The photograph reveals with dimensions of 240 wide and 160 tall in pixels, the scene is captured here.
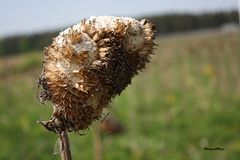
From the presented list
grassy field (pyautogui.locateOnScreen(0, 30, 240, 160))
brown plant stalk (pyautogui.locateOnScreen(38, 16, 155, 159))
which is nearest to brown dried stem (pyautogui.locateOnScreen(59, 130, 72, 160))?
brown plant stalk (pyautogui.locateOnScreen(38, 16, 155, 159))

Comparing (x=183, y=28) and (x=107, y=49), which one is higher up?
(x=107, y=49)

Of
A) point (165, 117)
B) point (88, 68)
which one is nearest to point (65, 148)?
point (88, 68)

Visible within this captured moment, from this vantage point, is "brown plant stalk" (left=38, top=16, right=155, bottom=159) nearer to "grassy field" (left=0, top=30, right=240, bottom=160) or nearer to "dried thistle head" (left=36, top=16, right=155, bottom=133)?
"dried thistle head" (left=36, top=16, right=155, bottom=133)

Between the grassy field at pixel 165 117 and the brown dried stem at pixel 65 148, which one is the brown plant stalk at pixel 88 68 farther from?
the grassy field at pixel 165 117

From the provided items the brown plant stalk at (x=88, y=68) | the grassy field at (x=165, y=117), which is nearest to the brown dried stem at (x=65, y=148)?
the brown plant stalk at (x=88, y=68)

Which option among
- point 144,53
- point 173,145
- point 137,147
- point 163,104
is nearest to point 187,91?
point 163,104

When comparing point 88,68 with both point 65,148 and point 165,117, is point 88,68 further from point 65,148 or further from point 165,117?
point 165,117

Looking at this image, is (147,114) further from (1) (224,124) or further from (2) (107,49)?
(2) (107,49)
